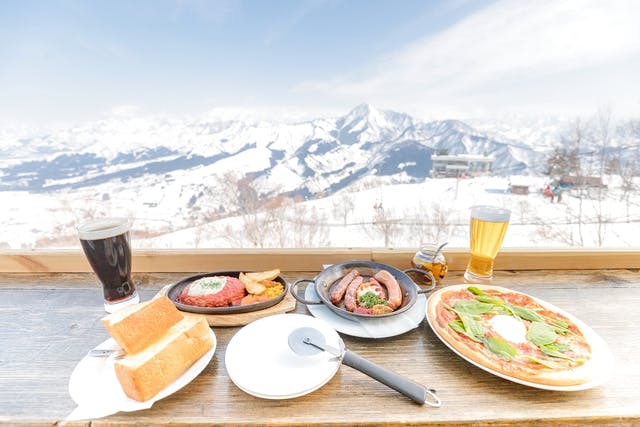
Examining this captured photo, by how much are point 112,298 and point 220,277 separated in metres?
0.37

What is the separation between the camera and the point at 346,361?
0.70 metres

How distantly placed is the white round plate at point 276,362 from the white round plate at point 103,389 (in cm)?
9

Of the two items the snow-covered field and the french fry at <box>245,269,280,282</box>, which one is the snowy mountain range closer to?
the snow-covered field

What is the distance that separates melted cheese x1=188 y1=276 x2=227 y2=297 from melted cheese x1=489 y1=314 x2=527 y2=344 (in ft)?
2.95

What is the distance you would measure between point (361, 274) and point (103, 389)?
84 cm

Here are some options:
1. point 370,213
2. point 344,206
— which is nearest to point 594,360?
point 370,213

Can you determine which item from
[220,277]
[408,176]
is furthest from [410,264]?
[408,176]

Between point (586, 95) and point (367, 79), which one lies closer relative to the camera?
point (586, 95)

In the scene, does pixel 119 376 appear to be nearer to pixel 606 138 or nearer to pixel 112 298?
pixel 112 298

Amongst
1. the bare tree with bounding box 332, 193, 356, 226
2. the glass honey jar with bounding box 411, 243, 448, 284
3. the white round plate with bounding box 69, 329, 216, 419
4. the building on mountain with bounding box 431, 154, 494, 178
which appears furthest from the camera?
the bare tree with bounding box 332, 193, 356, 226

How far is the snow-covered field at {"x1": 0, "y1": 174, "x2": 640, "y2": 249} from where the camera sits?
2910mm

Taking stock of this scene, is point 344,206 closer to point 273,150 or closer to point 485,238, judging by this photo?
point 273,150

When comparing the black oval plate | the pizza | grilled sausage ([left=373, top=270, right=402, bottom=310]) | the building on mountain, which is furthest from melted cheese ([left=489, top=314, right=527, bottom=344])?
the building on mountain

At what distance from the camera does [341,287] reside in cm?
102
